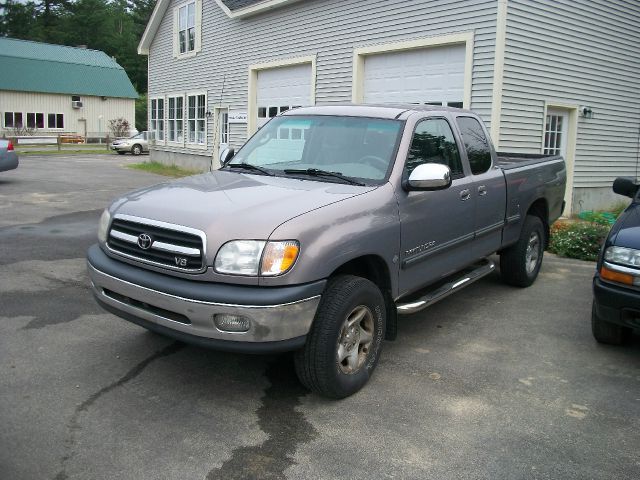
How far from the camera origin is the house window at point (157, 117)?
82.6 ft

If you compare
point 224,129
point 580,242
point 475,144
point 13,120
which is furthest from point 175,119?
point 13,120

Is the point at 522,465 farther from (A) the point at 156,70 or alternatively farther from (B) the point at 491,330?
(A) the point at 156,70

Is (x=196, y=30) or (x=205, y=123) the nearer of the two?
(x=205, y=123)

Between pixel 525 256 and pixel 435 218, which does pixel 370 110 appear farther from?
pixel 525 256

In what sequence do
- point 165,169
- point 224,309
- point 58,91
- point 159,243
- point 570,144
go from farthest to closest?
point 58,91 < point 165,169 < point 570,144 < point 159,243 < point 224,309

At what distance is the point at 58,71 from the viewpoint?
47.0m

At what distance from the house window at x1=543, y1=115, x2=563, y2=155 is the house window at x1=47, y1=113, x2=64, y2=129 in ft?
142

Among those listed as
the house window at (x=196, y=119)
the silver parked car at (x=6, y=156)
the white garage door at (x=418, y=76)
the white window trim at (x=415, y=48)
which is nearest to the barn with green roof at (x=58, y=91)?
the house window at (x=196, y=119)

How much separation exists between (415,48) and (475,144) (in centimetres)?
711

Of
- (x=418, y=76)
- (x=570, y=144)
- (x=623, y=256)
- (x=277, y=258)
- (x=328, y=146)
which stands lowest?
(x=623, y=256)

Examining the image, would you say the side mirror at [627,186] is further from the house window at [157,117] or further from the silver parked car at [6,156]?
the house window at [157,117]

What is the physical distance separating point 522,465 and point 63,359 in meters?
3.27

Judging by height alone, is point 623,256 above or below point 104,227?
below

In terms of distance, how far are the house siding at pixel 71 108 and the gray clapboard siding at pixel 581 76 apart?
4134 cm
